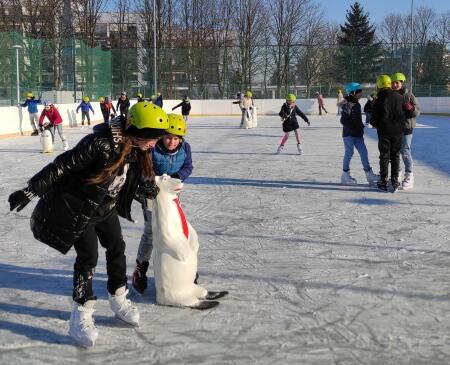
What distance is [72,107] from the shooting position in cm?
2417

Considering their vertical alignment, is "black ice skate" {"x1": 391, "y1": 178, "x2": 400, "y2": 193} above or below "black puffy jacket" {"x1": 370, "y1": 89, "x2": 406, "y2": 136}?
below

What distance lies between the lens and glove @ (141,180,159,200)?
10.7ft

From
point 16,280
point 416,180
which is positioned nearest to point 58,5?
point 416,180

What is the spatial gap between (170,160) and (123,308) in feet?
4.10

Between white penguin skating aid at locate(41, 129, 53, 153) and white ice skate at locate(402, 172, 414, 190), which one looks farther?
white penguin skating aid at locate(41, 129, 53, 153)

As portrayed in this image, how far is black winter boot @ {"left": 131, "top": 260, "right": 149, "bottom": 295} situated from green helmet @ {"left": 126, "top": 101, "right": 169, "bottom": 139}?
1.29 m

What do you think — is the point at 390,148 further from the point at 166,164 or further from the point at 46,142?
the point at 46,142

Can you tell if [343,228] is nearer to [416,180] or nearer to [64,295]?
[64,295]

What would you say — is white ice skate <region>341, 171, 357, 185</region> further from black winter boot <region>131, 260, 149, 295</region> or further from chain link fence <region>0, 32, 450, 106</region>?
chain link fence <region>0, 32, 450, 106</region>

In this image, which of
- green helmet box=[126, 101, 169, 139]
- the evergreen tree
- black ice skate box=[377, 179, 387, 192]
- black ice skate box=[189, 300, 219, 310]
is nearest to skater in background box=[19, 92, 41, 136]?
black ice skate box=[377, 179, 387, 192]

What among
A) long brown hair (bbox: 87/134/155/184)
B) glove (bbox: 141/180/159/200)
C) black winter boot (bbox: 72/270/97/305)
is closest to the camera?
long brown hair (bbox: 87/134/155/184)

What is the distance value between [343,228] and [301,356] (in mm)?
3054

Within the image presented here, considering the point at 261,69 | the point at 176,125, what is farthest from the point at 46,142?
the point at 261,69

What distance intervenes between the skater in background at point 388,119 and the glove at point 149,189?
4931 millimetres
